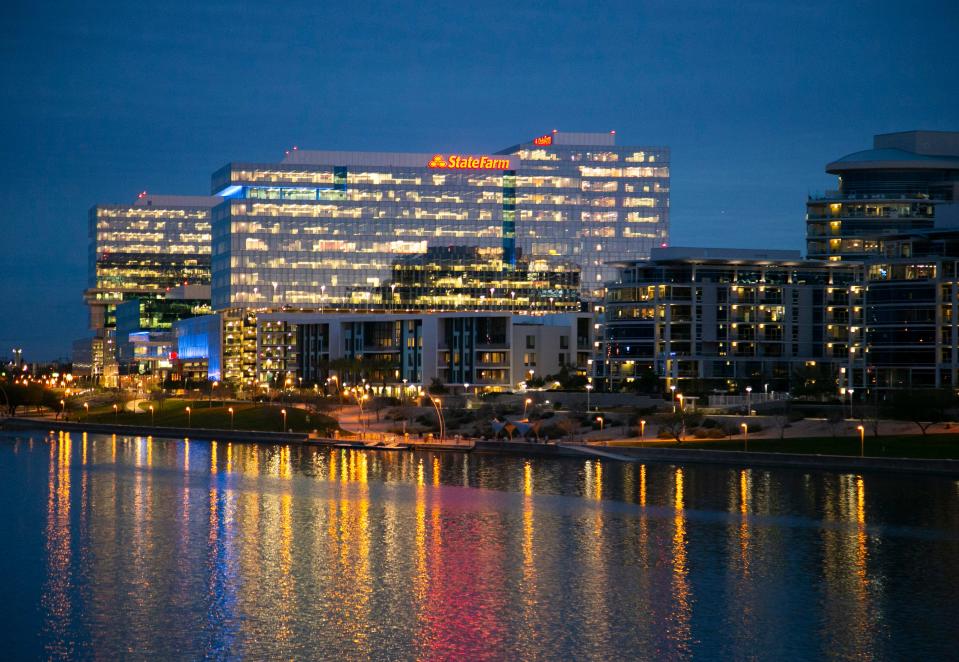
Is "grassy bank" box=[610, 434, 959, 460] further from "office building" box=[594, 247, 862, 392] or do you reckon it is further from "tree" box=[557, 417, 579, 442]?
"office building" box=[594, 247, 862, 392]

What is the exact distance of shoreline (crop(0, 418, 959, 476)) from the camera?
103 metres

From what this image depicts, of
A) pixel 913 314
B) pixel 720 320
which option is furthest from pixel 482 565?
pixel 720 320

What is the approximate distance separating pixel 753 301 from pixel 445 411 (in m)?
47.2

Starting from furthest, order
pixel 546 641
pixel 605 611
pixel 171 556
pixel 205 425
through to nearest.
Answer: pixel 205 425 < pixel 171 556 < pixel 605 611 < pixel 546 641

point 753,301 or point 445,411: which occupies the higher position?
point 753,301

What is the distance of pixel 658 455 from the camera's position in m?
116

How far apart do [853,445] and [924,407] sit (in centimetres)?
916

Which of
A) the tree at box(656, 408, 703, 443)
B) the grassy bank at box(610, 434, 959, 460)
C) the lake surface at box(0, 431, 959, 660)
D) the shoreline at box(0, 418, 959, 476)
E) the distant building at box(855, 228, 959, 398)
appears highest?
the distant building at box(855, 228, 959, 398)

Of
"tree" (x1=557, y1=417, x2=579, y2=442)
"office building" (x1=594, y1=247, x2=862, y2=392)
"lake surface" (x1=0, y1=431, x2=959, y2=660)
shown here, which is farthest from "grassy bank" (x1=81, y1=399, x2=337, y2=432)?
"lake surface" (x1=0, y1=431, x2=959, y2=660)

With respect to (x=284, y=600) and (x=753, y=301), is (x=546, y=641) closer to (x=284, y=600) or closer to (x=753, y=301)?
(x=284, y=600)

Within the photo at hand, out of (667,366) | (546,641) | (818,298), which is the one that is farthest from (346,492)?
(818,298)

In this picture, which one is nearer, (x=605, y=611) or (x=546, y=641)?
(x=546, y=641)

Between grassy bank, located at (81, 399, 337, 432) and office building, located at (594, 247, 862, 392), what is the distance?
42620mm

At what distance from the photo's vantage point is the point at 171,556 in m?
66.9
